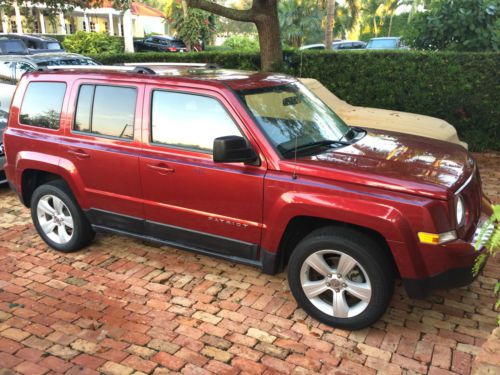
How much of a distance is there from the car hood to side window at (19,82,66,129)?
99.2 inches

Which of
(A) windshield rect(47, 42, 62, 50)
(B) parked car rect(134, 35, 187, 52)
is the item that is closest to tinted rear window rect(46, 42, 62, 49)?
(A) windshield rect(47, 42, 62, 50)

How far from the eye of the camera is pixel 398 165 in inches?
138

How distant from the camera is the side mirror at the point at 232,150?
3.39 m

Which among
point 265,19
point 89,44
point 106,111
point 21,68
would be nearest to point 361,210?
point 106,111

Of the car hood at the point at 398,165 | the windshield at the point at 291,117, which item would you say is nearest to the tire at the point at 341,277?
the car hood at the point at 398,165

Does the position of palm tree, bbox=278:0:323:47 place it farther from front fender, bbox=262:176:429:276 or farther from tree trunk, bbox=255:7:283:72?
front fender, bbox=262:176:429:276

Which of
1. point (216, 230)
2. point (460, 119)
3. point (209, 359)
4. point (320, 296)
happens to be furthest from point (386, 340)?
point (460, 119)

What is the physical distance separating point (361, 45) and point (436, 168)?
24.8 meters

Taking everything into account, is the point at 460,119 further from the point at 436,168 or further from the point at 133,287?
the point at 133,287

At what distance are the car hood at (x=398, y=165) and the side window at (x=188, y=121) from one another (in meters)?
0.74

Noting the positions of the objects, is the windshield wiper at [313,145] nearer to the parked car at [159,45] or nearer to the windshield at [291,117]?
the windshield at [291,117]

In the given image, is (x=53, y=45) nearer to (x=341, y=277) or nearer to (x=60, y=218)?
(x=60, y=218)

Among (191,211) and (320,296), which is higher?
(191,211)

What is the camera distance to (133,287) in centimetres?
422
